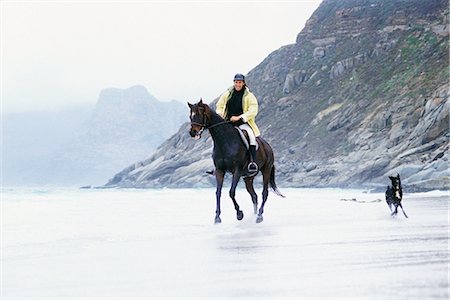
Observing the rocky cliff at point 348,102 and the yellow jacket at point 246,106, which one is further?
the rocky cliff at point 348,102

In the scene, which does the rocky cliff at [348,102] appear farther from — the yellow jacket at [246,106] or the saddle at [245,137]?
the saddle at [245,137]

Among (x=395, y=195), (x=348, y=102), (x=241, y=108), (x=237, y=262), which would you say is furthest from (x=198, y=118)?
(x=348, y=102)

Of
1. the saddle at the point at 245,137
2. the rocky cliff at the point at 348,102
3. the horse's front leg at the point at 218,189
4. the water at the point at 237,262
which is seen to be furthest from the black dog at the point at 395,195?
the rocky cliff at the point at 348,102

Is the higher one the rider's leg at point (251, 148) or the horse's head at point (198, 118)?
the horse's head at point (198, 118)

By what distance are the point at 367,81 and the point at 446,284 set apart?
99870 mm

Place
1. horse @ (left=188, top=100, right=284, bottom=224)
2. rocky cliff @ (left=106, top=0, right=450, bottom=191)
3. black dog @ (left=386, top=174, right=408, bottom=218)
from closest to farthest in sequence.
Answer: horse @ (left=188, top=100, right=284, bottom=224) → black dog @ (left=386, top=174, right=408, bottom=218) → rocky cliff @ (left=106, top=0, right=450, bottom=191)

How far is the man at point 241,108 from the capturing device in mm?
11227

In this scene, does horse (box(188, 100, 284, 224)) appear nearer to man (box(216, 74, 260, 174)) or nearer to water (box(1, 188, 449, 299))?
man (box(216, 74, 260, 174))

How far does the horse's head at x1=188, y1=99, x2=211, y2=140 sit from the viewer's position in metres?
10.5

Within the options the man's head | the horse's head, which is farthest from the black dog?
the horse's head

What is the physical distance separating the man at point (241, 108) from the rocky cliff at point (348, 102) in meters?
47.1

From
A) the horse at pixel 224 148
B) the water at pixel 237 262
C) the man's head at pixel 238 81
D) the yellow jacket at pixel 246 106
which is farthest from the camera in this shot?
the yellow jacket at pixel 246 106

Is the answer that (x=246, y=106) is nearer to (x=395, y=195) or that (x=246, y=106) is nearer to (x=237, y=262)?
(x=395, y=195)

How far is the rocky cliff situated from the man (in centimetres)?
4708
